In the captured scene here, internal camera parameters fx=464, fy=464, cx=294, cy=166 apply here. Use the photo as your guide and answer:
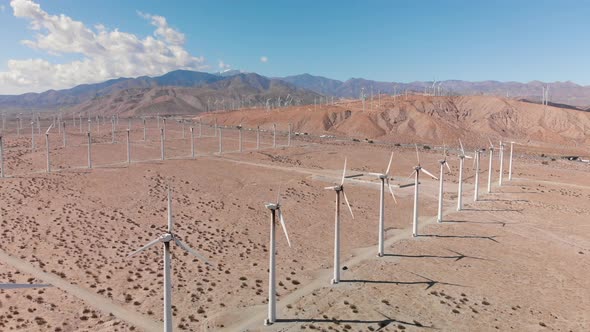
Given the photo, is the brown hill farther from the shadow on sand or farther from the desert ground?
the shadow on sand

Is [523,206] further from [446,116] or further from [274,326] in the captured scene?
[446,116]

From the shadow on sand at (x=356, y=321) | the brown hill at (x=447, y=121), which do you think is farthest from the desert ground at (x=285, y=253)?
the brown hill at (x=447, y=121)

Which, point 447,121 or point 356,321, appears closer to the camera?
point 356,321

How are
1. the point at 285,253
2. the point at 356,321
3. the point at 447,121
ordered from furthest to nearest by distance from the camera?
the point at 447,121, the point at 285,253, the point at 356,321

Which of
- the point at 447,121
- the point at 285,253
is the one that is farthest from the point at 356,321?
the point at 447,121

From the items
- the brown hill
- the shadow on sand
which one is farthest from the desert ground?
the brown hill

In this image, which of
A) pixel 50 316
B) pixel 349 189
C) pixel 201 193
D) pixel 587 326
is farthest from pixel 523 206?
pixel 50 316

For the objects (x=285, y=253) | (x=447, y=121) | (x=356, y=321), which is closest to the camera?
(x=356, y=321)

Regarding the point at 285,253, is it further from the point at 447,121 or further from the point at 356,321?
the point at 447,121
